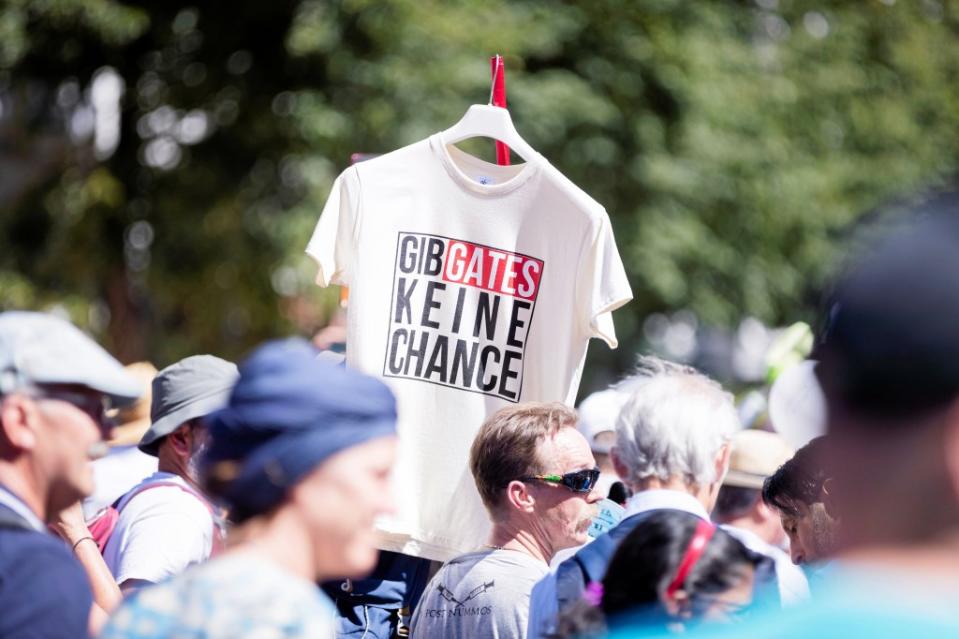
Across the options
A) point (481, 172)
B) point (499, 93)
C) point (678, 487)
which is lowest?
point (678, 487)

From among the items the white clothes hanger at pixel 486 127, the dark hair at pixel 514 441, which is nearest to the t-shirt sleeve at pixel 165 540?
the dark hair at pixel 514 441

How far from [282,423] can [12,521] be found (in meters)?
0.61

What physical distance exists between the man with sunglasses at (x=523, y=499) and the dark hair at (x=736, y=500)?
127cm

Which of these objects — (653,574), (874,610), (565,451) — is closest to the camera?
(874,610)

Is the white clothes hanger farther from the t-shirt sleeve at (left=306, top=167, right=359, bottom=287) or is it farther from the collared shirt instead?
the collared shirt

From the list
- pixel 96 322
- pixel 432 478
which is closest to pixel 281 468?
pixel 432 478

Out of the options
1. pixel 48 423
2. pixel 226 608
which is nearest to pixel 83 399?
pixel 48 423

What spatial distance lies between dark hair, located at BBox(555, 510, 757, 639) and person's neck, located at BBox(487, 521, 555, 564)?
1157mm

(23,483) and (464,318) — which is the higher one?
(464,318)

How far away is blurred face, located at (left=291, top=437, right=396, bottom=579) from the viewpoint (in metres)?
1.74

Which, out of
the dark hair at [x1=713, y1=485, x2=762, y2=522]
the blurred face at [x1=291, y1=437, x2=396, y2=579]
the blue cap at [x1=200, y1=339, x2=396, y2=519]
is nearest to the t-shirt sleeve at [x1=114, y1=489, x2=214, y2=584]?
the blue cap at [x1=200, y1=339, x2=396, y2=519]

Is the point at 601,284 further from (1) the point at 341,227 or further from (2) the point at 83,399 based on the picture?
(2) the point at 83,399

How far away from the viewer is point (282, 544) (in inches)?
67.8

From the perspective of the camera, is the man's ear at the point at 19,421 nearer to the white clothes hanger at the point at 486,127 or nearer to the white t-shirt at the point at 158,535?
the white t-shirt at the point at 158,535
